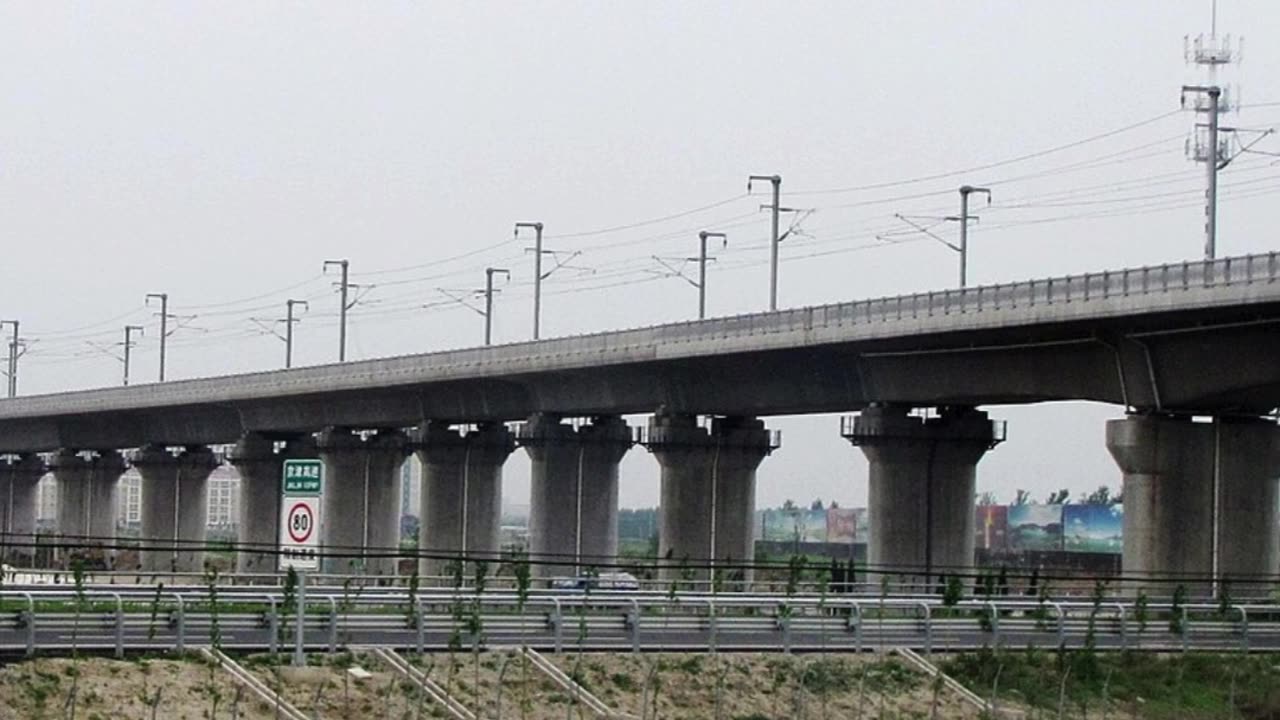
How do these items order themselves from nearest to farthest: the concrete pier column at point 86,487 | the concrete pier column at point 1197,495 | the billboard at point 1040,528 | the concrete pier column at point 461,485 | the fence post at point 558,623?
the fence post at point 558,623 < the concrete pier column at point 1197,495 < the concrete pier column at point 461,485 < the concrete pier column at point 86,487 < the billboard at point 1040,528

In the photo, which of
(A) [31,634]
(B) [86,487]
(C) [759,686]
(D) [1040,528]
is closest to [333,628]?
(A) [31,634]

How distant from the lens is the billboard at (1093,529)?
17950 centimetres

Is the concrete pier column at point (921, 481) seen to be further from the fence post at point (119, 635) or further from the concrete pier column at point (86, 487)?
the concrete pier column at point (86, 487)

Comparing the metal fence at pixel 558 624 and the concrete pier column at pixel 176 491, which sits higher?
the concrete pier column at pixel 176 491

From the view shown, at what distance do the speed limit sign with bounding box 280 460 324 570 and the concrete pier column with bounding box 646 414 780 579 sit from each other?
6208 cm

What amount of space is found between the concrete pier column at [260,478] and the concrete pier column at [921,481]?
2054 inches

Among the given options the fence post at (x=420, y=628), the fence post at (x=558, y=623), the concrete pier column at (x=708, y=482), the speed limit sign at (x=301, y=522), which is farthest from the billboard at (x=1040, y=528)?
the speed limit sign at (x=301, y=522)

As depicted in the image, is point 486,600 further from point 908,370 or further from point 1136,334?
point 908,370

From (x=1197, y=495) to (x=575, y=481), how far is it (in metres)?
40.6

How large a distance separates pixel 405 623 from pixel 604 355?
5604 centimetres

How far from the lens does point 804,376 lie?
93.9 m

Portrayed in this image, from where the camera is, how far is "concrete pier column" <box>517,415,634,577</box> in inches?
4336

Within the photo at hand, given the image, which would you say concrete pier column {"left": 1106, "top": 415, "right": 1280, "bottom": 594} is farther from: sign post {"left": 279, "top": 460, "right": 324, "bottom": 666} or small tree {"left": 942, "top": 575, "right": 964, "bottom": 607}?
sign post {"left": 279, "top": 460, "right": 324, "bottom": 666}

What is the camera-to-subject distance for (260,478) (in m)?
137
